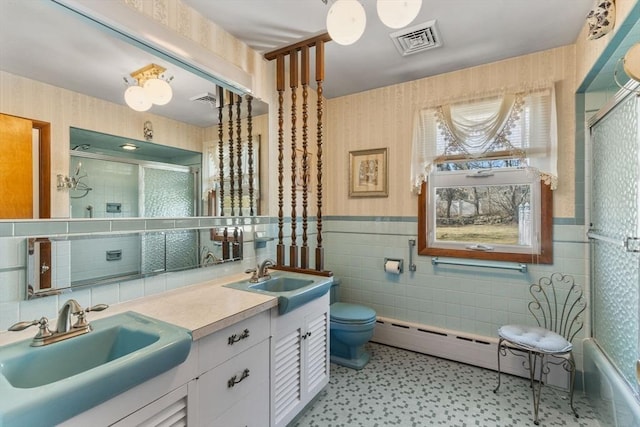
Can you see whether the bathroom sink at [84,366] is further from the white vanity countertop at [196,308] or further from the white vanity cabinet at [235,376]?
the white vanity cabinet at [235,376]

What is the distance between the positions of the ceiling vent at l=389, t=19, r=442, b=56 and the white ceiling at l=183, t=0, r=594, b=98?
4 centimetres

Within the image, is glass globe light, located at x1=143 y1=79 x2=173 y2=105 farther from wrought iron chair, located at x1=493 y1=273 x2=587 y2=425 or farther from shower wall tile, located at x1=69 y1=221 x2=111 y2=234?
wrought iron chair, located at x1=493 y1=273 x2=587 y2=425

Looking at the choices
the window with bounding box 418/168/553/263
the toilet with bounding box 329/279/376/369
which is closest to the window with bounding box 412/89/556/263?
the window with bounding box 418/168/553/263

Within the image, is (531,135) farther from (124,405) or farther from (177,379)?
(124,405)

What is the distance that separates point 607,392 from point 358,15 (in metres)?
2.41

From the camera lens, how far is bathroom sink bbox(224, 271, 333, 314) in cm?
158

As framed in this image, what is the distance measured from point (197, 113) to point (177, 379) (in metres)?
1.46

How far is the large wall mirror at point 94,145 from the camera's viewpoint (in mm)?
1160

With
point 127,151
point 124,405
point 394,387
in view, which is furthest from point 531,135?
point 124,405

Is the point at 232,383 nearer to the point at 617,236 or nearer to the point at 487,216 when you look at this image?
the point at 617,236

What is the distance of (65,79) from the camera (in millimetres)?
1287

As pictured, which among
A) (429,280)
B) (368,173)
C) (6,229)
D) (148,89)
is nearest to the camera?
(6,229)

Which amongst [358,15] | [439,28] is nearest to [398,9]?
[358,15]

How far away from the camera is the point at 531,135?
7.38 feet
